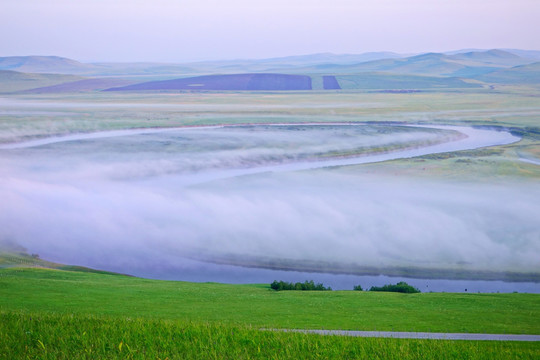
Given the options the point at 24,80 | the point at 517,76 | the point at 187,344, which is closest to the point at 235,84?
the point at 24,80

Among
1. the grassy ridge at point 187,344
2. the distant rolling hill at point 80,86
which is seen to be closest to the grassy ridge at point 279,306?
the grassy ridge at point 187,344

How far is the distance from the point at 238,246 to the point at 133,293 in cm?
2155

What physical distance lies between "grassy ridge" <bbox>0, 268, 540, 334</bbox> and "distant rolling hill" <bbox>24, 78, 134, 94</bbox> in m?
125

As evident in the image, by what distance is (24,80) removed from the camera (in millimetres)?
163875

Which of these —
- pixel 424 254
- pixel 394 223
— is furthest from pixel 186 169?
pixel 424 254

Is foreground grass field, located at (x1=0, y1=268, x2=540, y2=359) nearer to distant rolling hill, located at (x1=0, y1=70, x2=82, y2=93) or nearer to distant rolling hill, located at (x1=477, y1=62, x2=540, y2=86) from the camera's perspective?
distant rolling hill, located at (x1=0, y1=70, x2=82, y2=93)

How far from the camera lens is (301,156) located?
76250 mm

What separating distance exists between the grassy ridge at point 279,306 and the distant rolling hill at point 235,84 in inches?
5010

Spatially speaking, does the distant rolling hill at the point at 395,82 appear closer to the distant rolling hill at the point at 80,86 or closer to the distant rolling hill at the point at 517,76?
the distant rolling hill at the point at 517,76

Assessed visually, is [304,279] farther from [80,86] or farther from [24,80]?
[24,80]

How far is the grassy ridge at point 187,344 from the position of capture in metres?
13.6

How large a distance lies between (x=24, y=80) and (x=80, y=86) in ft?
61.5

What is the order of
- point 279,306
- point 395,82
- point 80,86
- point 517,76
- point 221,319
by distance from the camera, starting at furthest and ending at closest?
1. point 517,76
2. point 395,82
3. point 80,86
4. point 279,306
5. point 221,319

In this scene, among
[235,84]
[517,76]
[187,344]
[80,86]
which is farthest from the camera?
[517,76]
